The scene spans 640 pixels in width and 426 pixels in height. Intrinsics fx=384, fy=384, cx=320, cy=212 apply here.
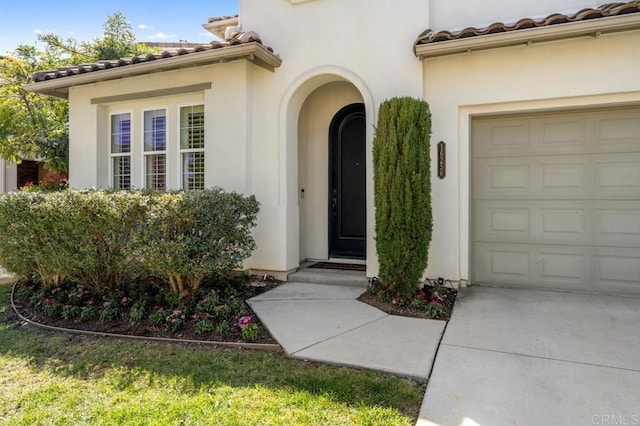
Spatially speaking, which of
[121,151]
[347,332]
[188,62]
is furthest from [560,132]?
[121,151]

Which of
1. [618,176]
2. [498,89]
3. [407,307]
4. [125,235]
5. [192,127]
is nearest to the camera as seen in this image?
[407,307]

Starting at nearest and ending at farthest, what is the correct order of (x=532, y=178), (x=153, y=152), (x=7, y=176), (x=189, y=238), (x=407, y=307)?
(x=189, y=238)
(x=407, y=307)
(x=532, y=178)
(x=153, y=152)
(x=7, y=176)

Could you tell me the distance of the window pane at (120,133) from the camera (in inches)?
318

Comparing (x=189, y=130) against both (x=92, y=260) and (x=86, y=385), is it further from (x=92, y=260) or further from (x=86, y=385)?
(x=86, y=385)

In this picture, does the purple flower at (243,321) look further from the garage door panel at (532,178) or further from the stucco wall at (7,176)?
the stucco wall at (7,176)

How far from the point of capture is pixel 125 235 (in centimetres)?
534

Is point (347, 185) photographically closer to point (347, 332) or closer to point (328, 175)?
point (328, 175)

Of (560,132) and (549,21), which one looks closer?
(549,21)

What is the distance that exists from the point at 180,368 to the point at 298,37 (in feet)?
18.2

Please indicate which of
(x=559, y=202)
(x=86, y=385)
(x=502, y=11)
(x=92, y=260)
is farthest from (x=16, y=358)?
(x=502, y=11)

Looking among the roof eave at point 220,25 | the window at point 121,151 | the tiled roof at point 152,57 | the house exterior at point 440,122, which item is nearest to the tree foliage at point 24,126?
the house exterior at point 440,122

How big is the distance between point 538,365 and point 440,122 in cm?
378

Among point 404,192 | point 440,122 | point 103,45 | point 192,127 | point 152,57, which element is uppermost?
point 103,45

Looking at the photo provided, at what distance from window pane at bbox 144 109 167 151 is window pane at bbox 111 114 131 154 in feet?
1.69
